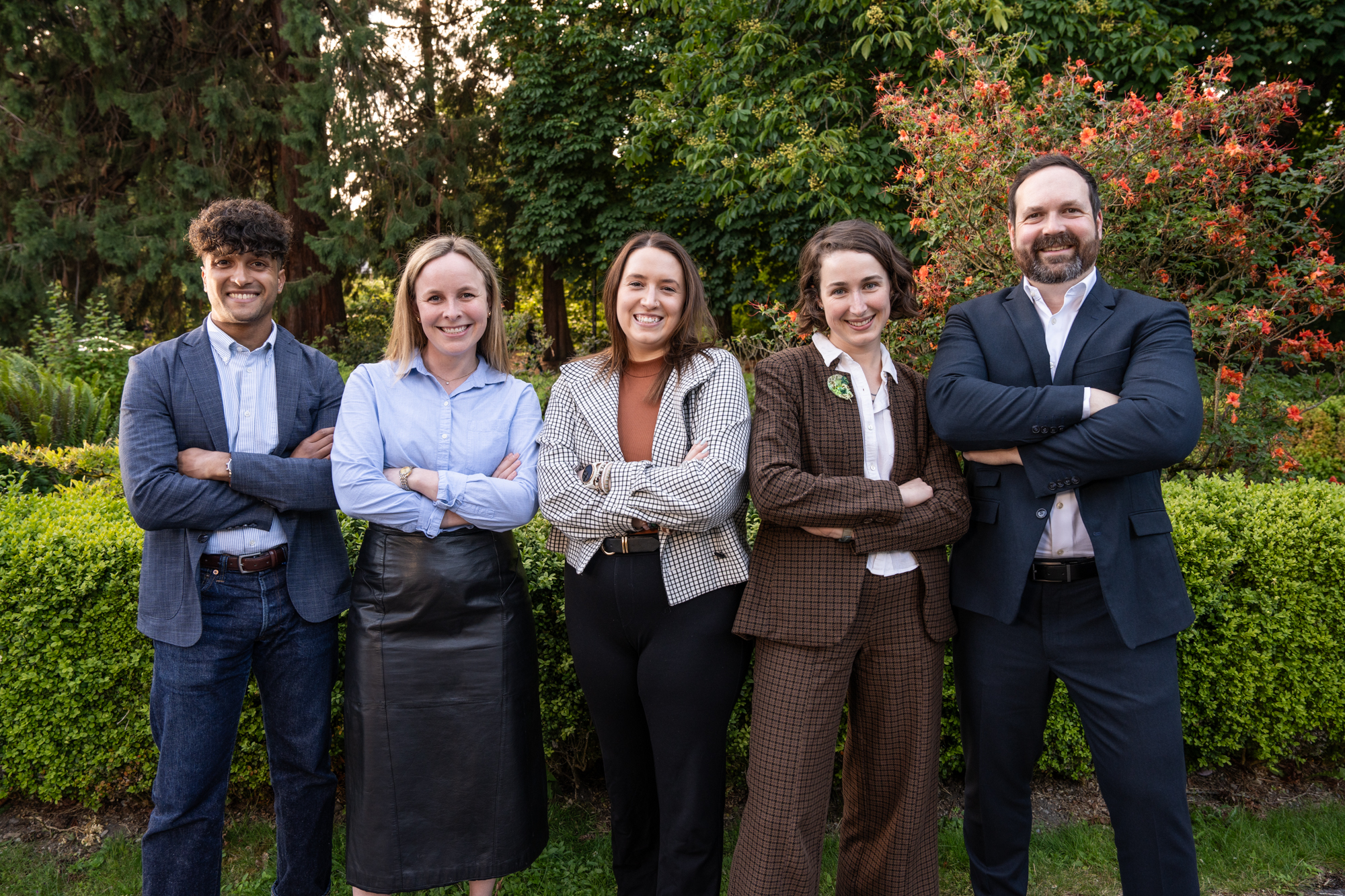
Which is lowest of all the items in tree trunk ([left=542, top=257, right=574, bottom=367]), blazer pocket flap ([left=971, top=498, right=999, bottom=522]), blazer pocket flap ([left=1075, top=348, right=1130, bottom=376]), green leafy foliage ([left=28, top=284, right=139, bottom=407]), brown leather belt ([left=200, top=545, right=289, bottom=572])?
brown leather belt ([left=200, top=545, right=289, bottom=572])

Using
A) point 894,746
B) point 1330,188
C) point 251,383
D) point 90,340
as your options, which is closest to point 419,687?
point 251,383

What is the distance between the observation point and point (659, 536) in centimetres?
246

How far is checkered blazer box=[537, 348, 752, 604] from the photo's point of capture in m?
2.38

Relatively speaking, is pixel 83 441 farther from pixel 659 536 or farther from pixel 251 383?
pixel 659 536

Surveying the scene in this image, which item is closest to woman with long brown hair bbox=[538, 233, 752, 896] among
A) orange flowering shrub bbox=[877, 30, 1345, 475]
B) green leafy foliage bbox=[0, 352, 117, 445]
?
orange flowering shrub bbox=[877, 30, 1345, 475]

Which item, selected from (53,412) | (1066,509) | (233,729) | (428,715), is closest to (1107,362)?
(1066,509)

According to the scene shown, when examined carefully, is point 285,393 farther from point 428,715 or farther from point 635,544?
point 635,544

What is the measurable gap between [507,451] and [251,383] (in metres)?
0.84

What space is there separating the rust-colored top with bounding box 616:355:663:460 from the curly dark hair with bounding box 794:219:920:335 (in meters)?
0.51

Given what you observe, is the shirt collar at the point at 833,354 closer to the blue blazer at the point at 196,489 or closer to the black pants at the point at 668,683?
the black pants at the point at 668,683

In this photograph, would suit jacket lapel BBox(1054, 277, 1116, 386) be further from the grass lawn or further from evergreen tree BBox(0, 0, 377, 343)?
evergreen tree BBox(0, 0, 377, 343)

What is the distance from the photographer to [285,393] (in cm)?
267

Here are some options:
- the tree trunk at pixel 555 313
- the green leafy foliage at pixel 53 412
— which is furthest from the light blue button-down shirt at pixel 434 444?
the tree trunk at pixel 555 313

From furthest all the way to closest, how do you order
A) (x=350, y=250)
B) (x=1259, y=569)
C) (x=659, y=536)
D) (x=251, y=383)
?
(x=350, y=250), (x=1259, y=569), (x=251, y=383), (x=659, y=536)
